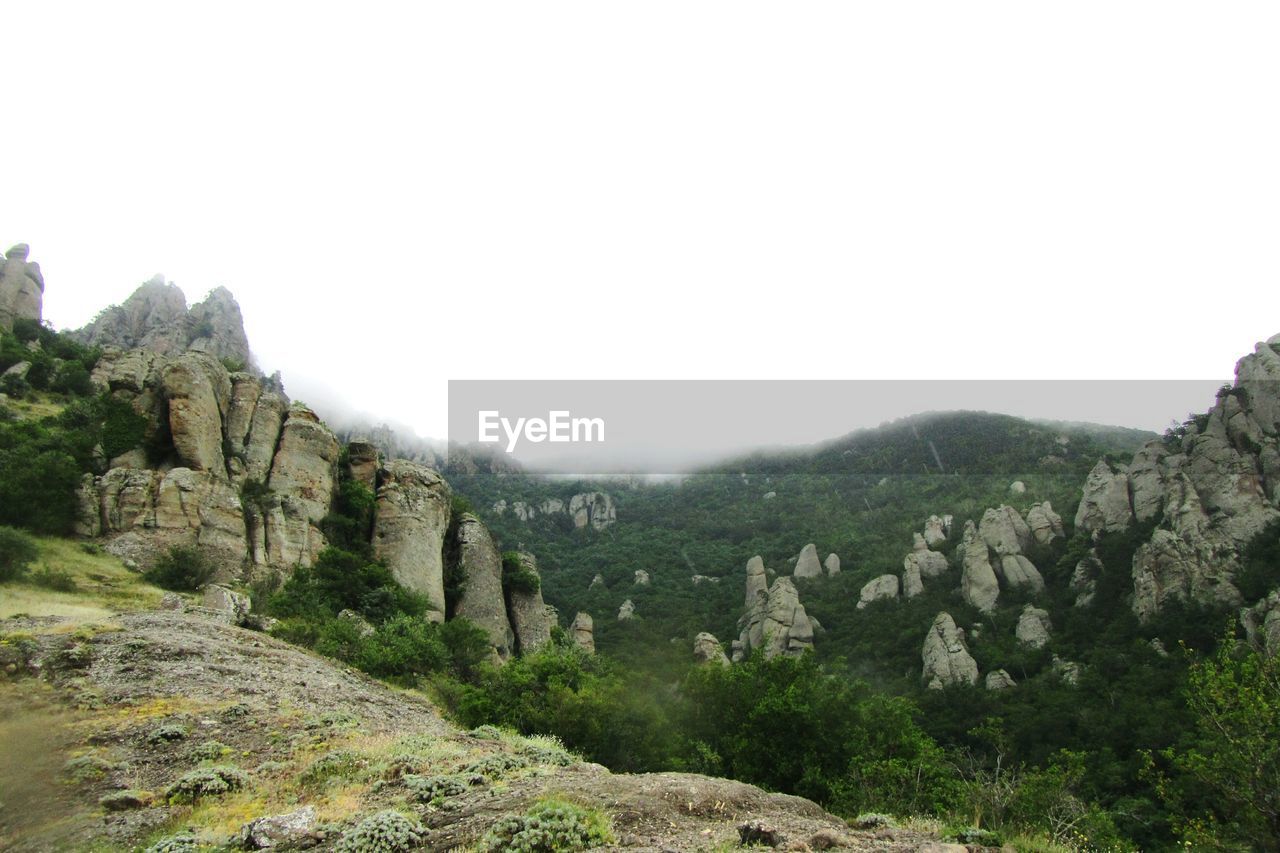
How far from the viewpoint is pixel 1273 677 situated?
1320cm

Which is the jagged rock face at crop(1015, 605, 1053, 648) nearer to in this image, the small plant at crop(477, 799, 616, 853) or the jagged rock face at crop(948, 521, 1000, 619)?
the jagged rock face at crop(948, 521, 1000, 619)

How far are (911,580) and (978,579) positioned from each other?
7070mm

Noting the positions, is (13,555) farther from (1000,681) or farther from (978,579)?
(978,579)

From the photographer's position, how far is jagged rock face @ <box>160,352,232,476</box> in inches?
1417

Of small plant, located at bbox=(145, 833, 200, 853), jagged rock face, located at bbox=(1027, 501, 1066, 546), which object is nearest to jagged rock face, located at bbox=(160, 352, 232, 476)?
small plant, located at bbox=(145, 833, 200, 853)

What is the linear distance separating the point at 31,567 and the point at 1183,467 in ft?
243

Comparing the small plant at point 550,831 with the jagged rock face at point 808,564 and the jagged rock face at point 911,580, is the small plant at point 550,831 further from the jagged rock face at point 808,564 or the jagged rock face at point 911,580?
the jagged rock face at point 808,564

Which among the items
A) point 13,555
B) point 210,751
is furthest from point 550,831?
point 13,555

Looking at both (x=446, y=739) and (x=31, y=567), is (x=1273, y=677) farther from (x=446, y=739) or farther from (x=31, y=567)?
(x=31, y=567)

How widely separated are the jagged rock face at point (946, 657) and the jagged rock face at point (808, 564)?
69.9 ft

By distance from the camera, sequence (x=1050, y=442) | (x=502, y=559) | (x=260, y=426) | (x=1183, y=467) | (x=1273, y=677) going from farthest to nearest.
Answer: (x=1050, y=442) → (x=1183, y=467) → (x=502, y=559) → (x=260, y=426) → (x=1273, y=677)

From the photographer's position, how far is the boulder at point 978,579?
65375mm

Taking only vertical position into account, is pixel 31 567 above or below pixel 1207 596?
above

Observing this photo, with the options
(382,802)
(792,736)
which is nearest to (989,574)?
(792,736)
